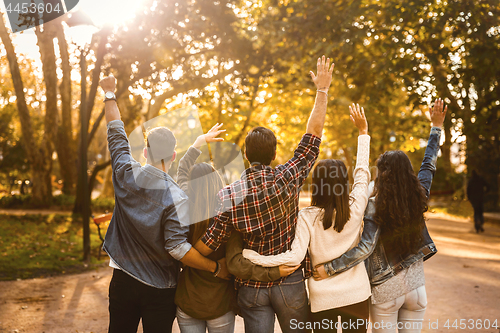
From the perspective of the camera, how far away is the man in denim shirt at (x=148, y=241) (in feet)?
8.32

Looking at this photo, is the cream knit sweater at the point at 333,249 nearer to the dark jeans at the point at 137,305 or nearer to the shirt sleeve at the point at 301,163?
the shirt sleeve at the point at 301,163

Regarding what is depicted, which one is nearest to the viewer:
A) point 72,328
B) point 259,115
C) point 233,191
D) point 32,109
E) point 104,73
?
point 233,191

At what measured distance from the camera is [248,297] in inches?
101

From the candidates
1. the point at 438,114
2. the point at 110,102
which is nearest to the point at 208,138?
the point at 110,102

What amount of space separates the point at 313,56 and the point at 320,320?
11.4 metres

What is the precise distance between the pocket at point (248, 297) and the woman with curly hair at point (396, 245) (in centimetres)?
77

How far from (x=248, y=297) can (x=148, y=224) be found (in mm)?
777

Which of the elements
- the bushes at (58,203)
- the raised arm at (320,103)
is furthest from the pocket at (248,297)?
the bushes at (58,203)

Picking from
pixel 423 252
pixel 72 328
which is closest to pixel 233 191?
pixel 423 252

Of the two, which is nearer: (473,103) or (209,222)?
(209,222)

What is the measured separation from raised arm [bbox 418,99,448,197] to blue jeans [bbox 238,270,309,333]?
1291 mm

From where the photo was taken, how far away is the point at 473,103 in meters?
12.3

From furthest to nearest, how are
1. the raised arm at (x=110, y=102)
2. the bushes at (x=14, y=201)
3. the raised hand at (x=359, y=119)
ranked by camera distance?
the bushes at (x=14, y=201) < the raised hand at (x=359, y=119) < the raised arm at (x=110, y=102)

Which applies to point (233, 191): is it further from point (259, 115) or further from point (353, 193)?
point (259, 115)
